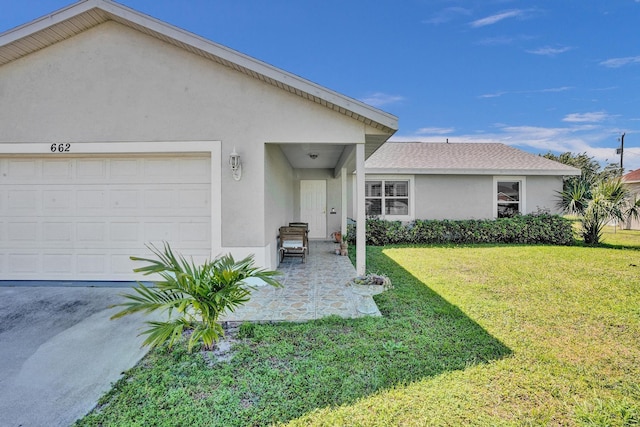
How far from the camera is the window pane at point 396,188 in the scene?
41.9 feet

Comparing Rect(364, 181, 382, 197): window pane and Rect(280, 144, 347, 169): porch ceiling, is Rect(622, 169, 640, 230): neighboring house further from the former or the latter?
Rect(280, 144, 347, 169): porch ceiling

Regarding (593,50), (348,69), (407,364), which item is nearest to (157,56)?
(407,364)

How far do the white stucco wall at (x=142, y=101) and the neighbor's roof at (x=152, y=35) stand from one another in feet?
0.46

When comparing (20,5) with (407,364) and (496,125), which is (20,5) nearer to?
(407,364)

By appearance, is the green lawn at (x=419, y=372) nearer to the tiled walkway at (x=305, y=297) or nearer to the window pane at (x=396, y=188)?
the tiled walkway at (x=305, y=297)

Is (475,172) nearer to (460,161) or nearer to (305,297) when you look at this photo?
(460,161)

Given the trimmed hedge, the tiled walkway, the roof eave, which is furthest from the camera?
the roof eave

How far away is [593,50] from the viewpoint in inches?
499

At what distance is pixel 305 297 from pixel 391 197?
27.8ft

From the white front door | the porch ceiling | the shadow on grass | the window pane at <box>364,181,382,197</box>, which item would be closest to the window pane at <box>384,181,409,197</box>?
the window pane at <box>364,181,382,197</box>

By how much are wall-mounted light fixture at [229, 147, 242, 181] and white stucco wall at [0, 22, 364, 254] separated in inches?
4.6

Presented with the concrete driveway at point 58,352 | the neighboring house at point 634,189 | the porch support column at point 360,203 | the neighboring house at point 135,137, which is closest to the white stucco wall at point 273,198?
the neighboring house at point 135,137

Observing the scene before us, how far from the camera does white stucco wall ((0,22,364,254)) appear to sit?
5.63 meters

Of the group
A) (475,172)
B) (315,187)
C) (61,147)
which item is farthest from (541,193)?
(61,147)
